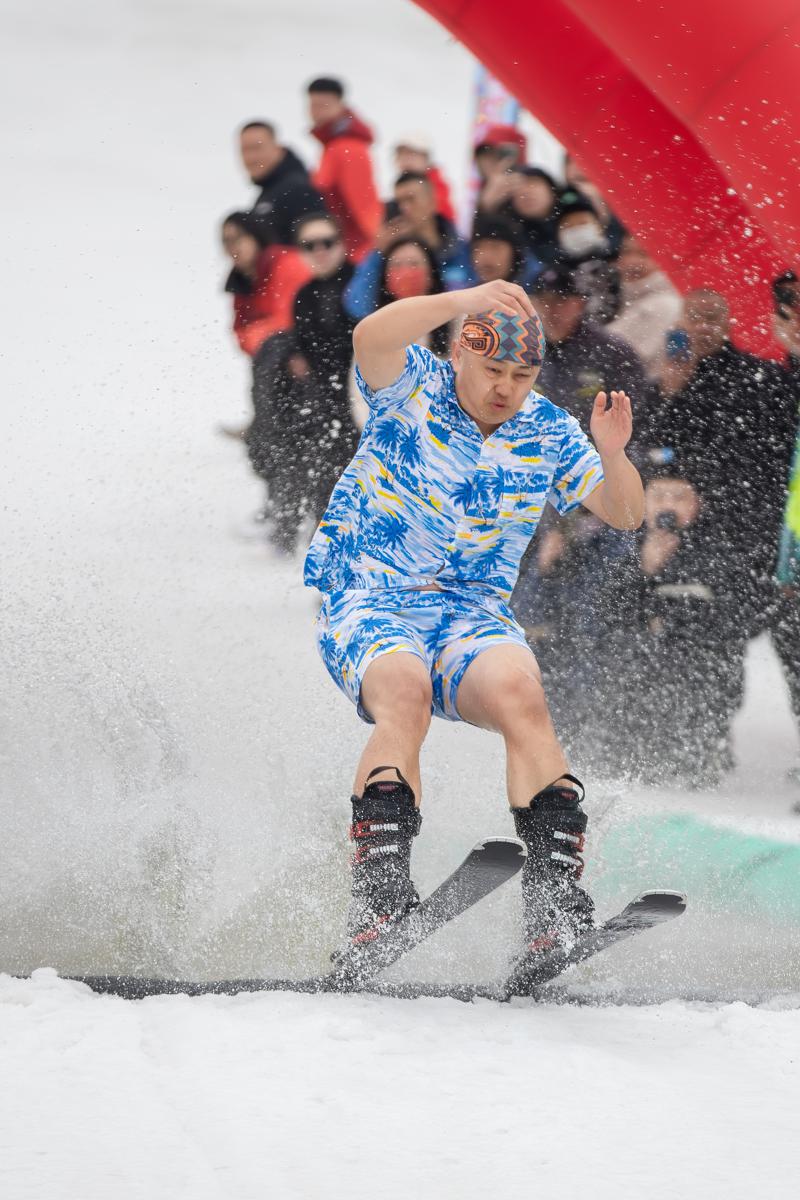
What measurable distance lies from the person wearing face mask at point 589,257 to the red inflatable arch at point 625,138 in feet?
0.68

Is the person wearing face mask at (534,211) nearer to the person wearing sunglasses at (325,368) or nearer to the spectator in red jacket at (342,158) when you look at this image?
the person wearing sunglasses at (325,368)

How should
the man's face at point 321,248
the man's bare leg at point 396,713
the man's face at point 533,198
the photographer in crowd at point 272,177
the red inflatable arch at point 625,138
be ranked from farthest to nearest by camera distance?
1. the photographer in crowd at point 272,177
2. the man's face at point 321,248
3. the man's face at point 533,198
4. the red inflatable arch at point 625,138
5. the man's bare leg at point 396,713

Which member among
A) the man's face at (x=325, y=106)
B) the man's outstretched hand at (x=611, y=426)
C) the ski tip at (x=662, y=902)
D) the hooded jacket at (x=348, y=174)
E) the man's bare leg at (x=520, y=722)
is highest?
the man's face at (x=325, y=106)

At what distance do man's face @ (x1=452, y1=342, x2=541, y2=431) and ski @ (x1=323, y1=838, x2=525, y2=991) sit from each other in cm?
78

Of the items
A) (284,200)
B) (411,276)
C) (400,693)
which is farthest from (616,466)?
(284,200)

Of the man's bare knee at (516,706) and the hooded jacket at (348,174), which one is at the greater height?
the hooded jacket at (348,174)

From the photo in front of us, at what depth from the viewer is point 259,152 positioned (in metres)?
5.52

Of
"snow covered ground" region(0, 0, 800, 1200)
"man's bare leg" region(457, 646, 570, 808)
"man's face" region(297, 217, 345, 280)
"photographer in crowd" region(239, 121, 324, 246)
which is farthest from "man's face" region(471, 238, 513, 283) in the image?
"man's bare leg" region(457, 646, 570, 808)

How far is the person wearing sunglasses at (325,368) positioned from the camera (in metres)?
4.68

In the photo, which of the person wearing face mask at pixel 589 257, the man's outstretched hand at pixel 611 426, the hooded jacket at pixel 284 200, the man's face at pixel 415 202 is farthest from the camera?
the hooded jacket at pixel 284 200

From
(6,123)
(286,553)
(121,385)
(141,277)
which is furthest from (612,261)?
(6,123)

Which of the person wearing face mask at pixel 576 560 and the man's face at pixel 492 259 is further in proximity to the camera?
the man's face at pixel 492 259

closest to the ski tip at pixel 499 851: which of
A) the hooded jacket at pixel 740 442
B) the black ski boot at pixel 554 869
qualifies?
the black ski boot at pixel 554 869

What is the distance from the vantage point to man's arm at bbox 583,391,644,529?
2592mm
